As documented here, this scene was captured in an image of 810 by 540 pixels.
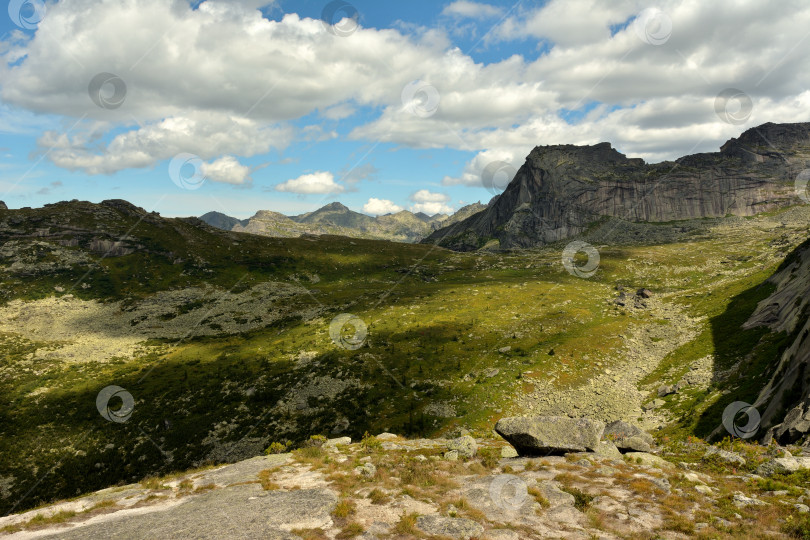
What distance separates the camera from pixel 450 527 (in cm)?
1485

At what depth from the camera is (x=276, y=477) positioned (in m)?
20.8

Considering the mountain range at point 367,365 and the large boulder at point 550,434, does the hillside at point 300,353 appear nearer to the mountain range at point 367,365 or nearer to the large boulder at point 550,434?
the mountain range at point 367,365

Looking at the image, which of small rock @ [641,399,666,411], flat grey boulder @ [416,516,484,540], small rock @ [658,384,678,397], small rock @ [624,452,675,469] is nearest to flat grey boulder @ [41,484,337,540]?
flat grey boulder @ [416,516,484,540]

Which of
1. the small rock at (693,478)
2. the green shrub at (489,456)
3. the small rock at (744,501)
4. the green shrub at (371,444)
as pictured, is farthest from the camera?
the green shrub at (371,444)

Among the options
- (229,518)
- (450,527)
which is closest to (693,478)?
(450,527)

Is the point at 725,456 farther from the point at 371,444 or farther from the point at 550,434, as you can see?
the point at 371,444

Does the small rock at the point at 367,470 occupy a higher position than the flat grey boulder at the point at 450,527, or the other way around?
the flat grey boulder at the point at 450,527

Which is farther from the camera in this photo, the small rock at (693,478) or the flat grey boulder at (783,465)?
the small rock at (693,478)

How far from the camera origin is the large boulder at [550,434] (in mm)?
23531

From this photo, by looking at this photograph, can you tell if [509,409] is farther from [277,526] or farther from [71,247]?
[71,247]

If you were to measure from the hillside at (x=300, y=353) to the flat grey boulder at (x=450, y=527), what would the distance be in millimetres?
18037

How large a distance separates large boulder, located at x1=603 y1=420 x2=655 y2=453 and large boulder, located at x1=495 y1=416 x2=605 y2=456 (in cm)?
112

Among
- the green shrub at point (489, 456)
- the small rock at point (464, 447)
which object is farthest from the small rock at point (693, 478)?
the small rock at point (464, 447)

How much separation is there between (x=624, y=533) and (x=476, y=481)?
7.57 meters
